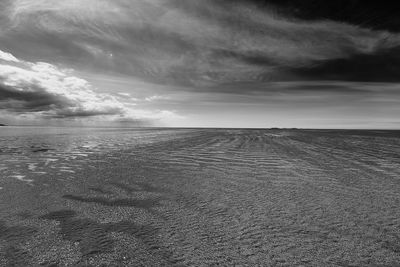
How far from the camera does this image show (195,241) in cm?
453

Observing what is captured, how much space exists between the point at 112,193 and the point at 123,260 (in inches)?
175

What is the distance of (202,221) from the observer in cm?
553

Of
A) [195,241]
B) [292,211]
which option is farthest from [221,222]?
[292,211]

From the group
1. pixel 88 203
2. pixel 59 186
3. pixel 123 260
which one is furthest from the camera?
pixel 59 186

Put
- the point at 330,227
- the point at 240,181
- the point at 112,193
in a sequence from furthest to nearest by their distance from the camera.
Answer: the point at 240,181, the point at 112,193, the point at 330,227

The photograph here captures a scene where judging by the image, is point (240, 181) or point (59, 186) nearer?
point (59, 186)

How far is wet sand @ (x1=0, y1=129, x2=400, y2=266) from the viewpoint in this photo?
400 cm

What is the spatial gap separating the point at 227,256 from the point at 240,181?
18.6 feet

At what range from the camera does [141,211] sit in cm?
623

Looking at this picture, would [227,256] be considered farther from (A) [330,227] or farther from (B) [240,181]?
(B) [240,181]

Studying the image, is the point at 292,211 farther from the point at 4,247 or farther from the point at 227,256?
the point at 4,247

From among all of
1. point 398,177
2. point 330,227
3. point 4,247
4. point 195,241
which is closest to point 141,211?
point 195,241

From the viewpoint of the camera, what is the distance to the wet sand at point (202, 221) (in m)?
4.00

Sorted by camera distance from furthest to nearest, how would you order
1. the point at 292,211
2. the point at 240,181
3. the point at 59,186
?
the point at 240,181, the point at 59,186, the point at 292,211
